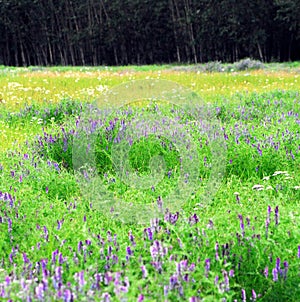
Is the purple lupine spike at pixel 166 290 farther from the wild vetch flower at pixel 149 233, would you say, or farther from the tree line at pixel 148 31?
the tree line at pixel 148 31

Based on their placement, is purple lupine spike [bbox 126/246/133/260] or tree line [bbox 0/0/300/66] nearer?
purple lupine spike [bbox 126/246/133/260]

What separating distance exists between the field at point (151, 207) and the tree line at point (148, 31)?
31971 millimetres

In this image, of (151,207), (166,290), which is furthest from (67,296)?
(151,207)

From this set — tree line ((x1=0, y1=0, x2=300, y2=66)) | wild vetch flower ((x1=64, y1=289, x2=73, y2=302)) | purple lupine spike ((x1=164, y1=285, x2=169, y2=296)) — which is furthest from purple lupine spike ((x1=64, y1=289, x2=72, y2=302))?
tree line ((x1=0, y1=0, x2=300, y2=66))

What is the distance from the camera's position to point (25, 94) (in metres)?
10.8

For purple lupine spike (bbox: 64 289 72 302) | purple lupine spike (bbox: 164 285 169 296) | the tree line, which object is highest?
the tree line

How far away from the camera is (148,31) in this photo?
4525 centimetres

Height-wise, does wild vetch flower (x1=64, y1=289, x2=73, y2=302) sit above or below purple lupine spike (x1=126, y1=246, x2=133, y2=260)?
A: above

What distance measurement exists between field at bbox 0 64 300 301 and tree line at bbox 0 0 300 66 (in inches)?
1259

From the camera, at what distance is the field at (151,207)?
239cm

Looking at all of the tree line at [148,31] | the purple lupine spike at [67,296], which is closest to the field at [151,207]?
the purple lupine spike at [67,296]

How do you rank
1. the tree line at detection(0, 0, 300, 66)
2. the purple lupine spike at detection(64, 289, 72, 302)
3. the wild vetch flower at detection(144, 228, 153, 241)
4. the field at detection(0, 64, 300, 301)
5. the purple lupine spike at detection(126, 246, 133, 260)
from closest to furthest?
the purple lupine spike at detection(64, 289, 72, 302)
the field at detection(0, 64, 300, 301)
the purple lupine spike at detection(126, 246, 133, 260)
the wild vetch flower at detection(144, 228, 153, 241)
the tree line at detection(0, 0, 300, 66)

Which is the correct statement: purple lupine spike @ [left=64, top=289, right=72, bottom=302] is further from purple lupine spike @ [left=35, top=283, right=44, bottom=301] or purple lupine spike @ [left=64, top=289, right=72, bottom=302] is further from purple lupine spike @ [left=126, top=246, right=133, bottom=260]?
purple lupine spike @ [left=126, top=246, right=133, bottom=260]

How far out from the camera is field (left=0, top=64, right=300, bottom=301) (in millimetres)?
2395
